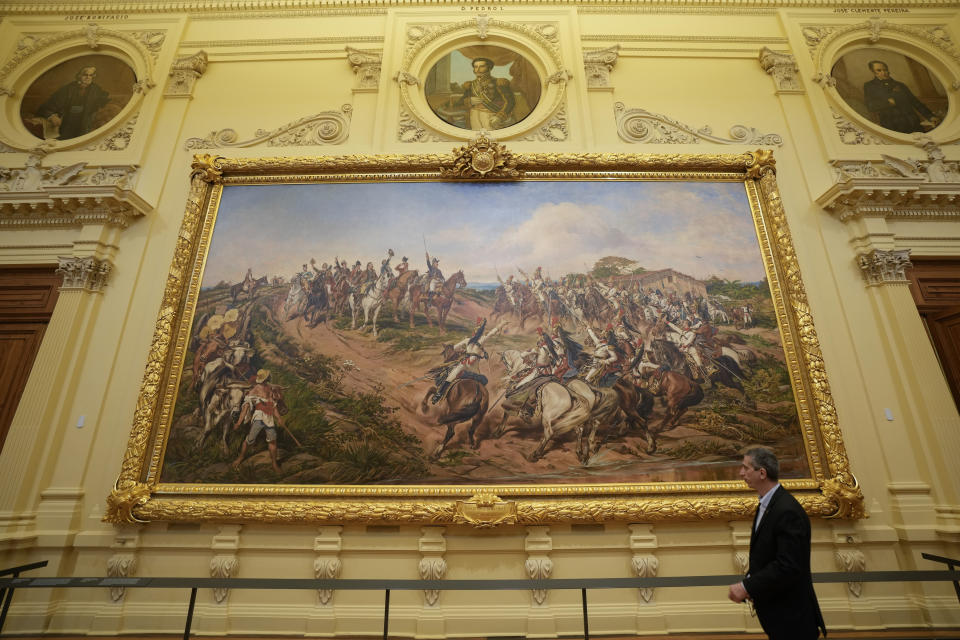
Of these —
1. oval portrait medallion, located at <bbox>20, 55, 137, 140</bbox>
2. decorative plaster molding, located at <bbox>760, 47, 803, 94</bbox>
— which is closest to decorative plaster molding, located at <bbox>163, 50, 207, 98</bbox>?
oval portrait medallion, located at <bbox>20, 55, 137, 140</bbox>

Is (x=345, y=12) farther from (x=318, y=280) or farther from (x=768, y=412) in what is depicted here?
(x=768, y=412)

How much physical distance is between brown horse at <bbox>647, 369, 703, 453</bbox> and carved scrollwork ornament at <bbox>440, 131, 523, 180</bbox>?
3382 mm

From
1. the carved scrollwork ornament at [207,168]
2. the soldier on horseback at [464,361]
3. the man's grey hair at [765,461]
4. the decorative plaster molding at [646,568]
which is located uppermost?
the carved scrollwork ornament at [207,168]

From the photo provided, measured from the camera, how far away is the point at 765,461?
279 cm

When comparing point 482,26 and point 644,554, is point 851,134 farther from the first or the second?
point 644,554

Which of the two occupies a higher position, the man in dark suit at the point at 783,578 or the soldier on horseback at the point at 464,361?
the soldier on horseback at the point at 464,361

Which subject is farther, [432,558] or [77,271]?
[77,271]

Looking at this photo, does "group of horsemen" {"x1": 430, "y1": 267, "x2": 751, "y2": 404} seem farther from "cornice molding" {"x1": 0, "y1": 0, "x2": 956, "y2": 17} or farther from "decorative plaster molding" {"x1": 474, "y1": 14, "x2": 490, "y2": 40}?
"cornice molding" {"x1": 0, "y1": 0, "x2": 956, "y2": 17}

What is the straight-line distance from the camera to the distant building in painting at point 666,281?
634 centimetres

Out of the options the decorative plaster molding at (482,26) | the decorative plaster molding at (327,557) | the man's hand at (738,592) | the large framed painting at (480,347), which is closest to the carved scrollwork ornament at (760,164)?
the large framed painting at (480,347)

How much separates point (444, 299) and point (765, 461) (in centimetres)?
421

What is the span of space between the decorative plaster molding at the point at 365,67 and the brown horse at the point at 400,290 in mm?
3410

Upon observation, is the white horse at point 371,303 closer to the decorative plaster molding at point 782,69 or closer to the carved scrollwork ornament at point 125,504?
the carved scrollwork ornament at point 125,504

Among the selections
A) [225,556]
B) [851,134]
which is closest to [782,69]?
[851,134]
